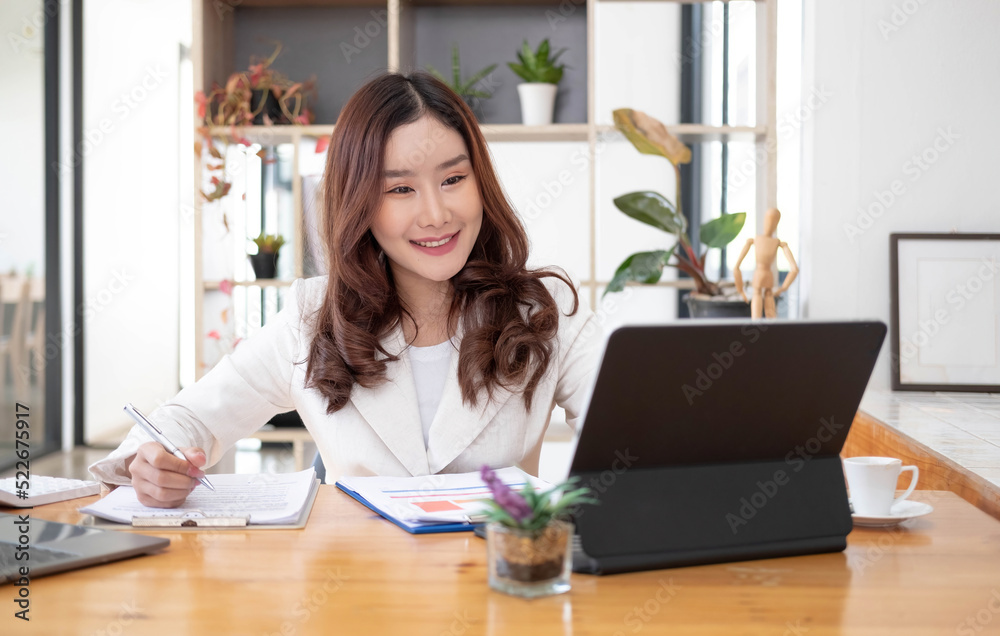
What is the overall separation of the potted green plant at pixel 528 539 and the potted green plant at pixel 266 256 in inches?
102

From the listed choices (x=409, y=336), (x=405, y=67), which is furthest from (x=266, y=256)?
(x=409, y=336)

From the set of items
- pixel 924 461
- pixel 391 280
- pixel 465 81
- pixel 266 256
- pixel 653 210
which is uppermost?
pixel 465 81

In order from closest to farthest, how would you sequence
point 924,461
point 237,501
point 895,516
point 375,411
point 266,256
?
point 895,516, point 237,501, point 375,411, point 924,461, point 266,256

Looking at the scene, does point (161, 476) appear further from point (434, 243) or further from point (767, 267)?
point (767, 267)

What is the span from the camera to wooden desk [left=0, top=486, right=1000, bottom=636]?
80cm

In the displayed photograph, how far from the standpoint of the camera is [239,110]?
3.13 metres

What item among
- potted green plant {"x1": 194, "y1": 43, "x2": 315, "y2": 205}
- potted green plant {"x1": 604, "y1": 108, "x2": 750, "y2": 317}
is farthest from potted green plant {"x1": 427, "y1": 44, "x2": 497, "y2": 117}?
potted green plant {"x1": 604, "y1": 108, "x2": 750, "y2": 317}

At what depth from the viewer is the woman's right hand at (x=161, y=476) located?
1172 millimetres

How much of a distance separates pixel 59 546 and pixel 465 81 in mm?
2648

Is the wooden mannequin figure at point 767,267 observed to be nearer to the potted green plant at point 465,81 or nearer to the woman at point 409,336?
the woman at point 409,336

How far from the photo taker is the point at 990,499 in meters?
1.34

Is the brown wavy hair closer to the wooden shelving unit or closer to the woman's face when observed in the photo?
the woman's face

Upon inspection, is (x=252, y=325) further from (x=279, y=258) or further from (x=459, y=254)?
(x=459, y=254)

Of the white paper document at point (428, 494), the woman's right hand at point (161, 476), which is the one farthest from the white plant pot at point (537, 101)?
the woman's right hand at point (161, 476)
